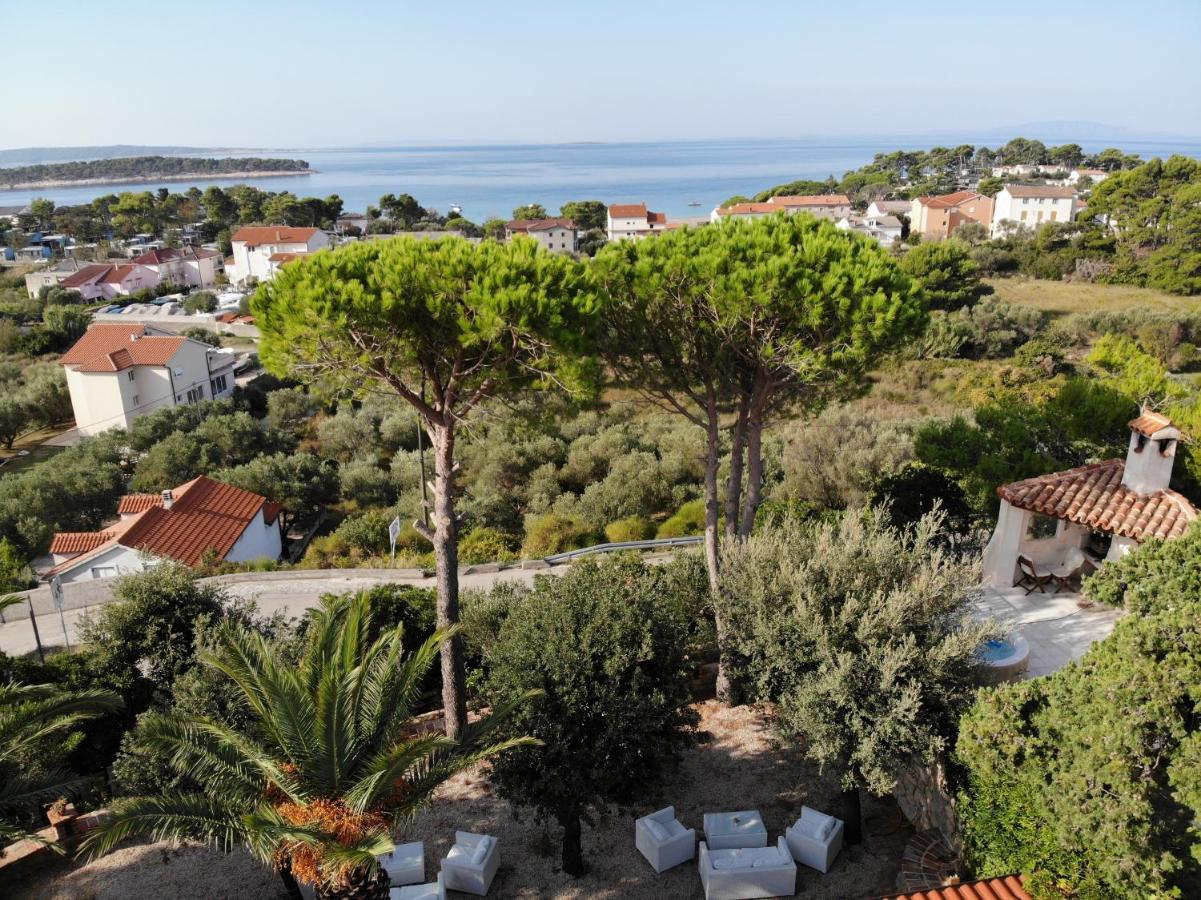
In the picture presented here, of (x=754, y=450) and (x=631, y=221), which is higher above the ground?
(x=754, y=450)

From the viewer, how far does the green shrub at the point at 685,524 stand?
19703 millimetres

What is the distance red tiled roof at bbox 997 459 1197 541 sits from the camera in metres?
10.9

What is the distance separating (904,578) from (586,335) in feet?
14.7

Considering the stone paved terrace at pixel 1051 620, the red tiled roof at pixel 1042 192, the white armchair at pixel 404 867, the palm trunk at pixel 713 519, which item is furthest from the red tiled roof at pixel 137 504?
the red tiled roof at pixel 1042 192

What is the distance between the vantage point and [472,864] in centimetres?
833

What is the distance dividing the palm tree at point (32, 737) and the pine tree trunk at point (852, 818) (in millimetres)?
7981

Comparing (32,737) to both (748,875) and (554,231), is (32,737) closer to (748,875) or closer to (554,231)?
(748,875)

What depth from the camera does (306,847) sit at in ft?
22.3

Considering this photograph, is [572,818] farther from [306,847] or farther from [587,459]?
[587,459]

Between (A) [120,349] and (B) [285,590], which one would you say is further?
(A) [120,349]

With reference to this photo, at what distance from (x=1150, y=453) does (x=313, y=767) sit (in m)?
11.2

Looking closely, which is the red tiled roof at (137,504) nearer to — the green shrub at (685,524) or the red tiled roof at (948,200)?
the green shrub at (685,524)

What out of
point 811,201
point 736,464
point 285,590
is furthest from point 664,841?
point 811,201

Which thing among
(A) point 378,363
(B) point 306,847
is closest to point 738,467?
(A) point 378,363
